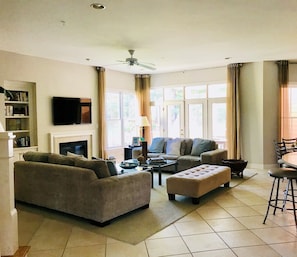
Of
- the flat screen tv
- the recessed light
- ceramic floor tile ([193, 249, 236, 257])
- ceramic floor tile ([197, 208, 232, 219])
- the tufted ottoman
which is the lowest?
ceramic floor tile ([193, 249, 236, 257])

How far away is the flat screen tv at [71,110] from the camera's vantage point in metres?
7.13

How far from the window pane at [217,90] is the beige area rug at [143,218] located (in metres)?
3.84

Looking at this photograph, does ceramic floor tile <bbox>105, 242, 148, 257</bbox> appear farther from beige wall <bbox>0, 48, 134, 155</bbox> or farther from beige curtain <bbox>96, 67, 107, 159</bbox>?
beige curtain <bbox>96, 67, 107, 159</bbox>

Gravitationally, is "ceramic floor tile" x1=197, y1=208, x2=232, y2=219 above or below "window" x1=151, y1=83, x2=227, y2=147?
below

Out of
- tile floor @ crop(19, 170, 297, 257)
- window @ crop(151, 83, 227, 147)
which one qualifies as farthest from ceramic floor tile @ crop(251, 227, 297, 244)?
window @ crop(151, 83, 227, 147)

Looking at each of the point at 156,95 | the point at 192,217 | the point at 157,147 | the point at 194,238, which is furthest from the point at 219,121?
the point at 194,238

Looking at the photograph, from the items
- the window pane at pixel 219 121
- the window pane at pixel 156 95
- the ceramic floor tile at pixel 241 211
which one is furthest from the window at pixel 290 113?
the ceramic floor tile at pixel 241 211

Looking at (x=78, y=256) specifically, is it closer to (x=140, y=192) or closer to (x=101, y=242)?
(x=101, y=242)

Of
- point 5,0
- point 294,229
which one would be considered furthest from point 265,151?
point 5,0

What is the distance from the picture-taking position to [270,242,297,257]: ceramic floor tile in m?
3.07

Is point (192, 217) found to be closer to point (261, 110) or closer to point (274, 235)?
point (274, 235)

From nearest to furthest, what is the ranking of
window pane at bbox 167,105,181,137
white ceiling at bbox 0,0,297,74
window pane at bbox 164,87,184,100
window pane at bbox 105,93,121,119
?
1. white ceiling at bbox 0,0,297,74
2. window pane at bbox 105,93,121,119
3. window pane at bbox 164,87,184,100
4. window pane at bbox 167,105,181,137

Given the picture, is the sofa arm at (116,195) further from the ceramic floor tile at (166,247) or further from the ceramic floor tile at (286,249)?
the ceramic floor tile at (286,249)

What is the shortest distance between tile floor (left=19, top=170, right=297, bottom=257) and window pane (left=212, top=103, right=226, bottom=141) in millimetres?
4129
